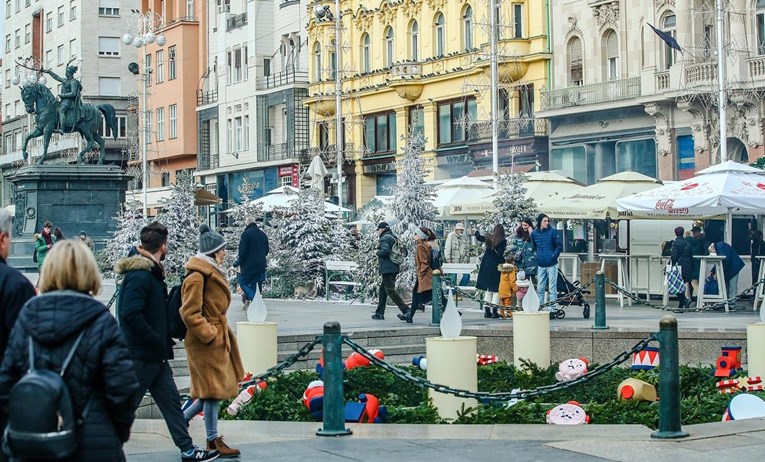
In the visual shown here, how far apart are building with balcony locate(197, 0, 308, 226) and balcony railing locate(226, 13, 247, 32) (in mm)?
49

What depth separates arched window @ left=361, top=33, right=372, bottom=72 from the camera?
58938mm

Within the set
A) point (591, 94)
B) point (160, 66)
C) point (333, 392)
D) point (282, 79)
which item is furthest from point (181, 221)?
point (160, 66)

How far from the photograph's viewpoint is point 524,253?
23.0m

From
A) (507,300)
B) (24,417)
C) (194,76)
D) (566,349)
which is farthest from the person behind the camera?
(194,76)

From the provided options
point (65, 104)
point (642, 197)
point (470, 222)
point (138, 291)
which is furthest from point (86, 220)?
point (138, 291)

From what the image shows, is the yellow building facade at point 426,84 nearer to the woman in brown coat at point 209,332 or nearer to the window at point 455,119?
the window at point 455,119

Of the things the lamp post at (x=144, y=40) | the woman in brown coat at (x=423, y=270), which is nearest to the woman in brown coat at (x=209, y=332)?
the woman in brown coat at (x=423, y=270)

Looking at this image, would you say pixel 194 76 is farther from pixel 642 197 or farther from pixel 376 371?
pixel 376 371

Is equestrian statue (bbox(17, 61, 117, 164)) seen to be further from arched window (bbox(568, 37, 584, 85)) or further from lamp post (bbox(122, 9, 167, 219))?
arched window (bbox(568, 37, 584, 85))

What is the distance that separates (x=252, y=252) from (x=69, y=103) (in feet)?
66.1

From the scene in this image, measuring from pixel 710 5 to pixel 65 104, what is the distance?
18992mm

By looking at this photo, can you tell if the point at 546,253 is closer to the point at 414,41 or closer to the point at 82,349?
the point at 82,349

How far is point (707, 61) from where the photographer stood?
3975 cm

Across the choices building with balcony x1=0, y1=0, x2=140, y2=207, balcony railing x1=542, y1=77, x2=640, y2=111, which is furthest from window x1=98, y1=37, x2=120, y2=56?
balcony railing x1=542, y1=77, x2=640, y2=111
